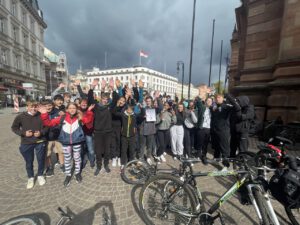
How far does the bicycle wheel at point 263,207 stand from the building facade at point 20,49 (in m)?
35.1

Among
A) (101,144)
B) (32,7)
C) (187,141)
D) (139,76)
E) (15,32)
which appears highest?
(32,7)

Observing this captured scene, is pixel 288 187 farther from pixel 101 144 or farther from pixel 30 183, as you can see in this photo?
pixel 30 183

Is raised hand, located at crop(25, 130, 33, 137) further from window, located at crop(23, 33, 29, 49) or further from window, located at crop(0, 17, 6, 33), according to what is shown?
window, located at crop(23, 33, 29, 49)

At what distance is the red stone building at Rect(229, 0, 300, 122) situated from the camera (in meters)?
7.25

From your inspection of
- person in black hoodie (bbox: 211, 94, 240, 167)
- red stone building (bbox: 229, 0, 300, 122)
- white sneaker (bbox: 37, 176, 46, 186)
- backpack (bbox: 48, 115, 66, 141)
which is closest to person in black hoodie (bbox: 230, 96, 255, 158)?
person in black hoodie (bbox: 211, 94, 240, 167)

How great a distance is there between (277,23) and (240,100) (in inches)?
294

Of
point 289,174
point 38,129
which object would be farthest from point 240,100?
point 38,129

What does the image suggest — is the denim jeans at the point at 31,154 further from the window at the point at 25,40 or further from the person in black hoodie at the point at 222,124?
the window at the point at 25,40

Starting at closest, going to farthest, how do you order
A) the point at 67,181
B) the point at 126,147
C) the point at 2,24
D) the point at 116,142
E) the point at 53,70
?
the point at 67,181, the point at 126,147, the point at 116,142, the point at 2,24, the point at 53,70

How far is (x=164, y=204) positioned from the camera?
8.72 ft

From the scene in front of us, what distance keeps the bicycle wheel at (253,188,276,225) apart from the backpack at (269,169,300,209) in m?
0.27

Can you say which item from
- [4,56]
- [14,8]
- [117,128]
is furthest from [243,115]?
[14,8]

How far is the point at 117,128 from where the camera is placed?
480 cm

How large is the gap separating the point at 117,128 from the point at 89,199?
2.02 metres
